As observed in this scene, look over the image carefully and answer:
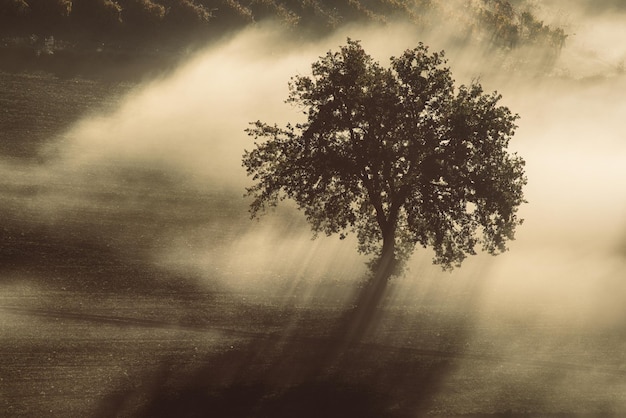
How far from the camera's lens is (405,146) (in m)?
40.8

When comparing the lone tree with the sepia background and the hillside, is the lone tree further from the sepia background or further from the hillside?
the hillside

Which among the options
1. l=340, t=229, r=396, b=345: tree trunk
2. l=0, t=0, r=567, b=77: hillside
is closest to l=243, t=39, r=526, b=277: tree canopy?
l=340, t=229, r=396, b=345: tree trunk

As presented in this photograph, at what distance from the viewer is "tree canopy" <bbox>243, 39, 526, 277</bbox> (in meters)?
40.0

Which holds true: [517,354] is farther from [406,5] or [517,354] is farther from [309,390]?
[406,5]

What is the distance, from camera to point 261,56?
7869 cm

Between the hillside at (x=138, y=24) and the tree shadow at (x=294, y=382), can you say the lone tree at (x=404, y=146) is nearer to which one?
the tree shadow at (x=294, y=382)

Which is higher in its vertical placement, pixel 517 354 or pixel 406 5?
pixel 406 5

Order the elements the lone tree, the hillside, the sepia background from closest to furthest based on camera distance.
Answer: the sepia background → the lone tree → the hillside

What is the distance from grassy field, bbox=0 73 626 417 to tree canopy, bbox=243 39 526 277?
5969 mm

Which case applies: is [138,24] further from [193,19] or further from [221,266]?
[221,266]

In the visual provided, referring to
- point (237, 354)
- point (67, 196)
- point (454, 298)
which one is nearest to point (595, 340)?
point (454, 298)

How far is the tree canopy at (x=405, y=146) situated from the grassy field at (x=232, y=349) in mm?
5969

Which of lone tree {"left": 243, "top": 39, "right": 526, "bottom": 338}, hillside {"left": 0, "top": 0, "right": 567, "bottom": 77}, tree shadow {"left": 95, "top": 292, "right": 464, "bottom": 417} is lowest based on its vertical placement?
tree shadow {"left": 95, "top": 292, "right": 464, "bottom": 417}

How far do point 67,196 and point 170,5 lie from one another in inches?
1343
